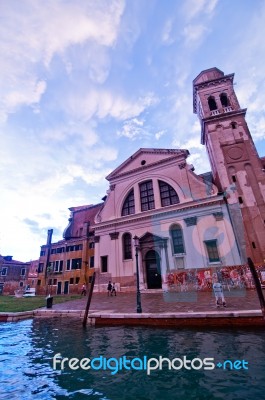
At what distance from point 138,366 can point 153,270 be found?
1353 centimetres

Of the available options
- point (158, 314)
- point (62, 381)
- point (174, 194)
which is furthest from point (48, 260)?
point (62, 381)

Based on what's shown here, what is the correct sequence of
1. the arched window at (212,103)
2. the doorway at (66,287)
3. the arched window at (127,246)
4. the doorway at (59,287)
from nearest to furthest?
the arched window at (127,246) → the arched window at (212,103) → the doorway at (66,287) → the doorway at (59,287)

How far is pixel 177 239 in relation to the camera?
17109 mm

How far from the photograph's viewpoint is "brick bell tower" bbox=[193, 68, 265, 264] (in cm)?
1493

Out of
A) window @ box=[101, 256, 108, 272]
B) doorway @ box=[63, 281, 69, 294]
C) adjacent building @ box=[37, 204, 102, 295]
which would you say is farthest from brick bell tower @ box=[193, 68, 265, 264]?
doorway @ box=[63, 281, 69, 294]

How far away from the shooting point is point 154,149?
20.7m

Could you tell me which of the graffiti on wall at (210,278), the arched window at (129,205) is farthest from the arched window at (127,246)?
the graffiti on wall at (210,278)

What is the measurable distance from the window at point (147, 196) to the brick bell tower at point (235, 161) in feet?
19.5

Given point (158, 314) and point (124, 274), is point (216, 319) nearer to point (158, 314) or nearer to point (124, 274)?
point (158, 314)

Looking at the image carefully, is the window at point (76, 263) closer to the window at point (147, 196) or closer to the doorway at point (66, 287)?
the doorway at point (66, 287)

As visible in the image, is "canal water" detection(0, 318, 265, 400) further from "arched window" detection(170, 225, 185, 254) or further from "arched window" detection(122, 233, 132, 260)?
"arched window" detection(122, 233, 132, 260)

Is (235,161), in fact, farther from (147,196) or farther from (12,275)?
(12,275)

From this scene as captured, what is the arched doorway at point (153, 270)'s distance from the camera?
17.2 metres

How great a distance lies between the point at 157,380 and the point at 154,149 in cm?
1887
